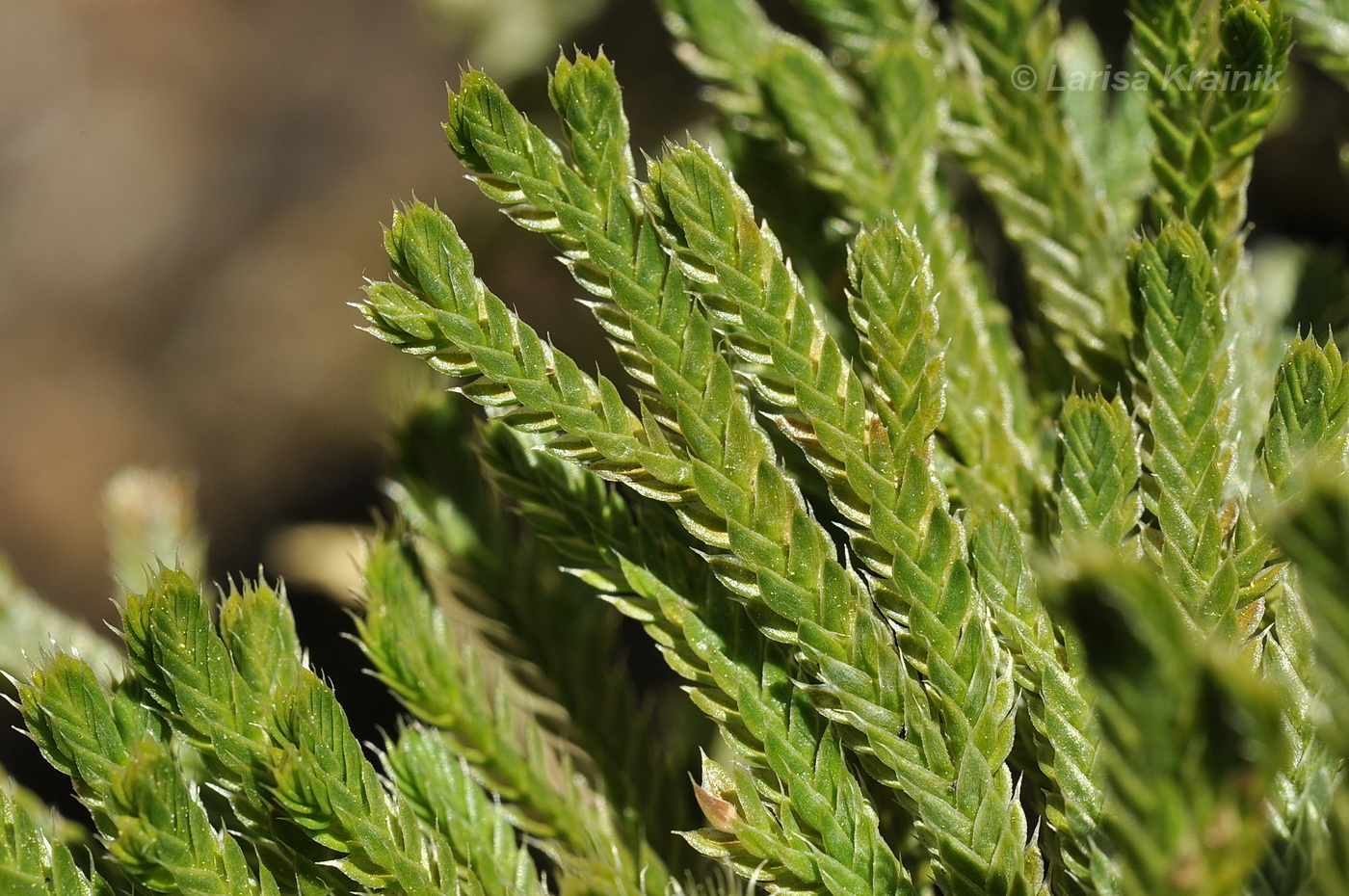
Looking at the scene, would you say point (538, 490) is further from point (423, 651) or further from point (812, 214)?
point (812, 214)

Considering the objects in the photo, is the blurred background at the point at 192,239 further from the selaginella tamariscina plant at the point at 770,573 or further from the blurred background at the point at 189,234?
the selaginella tamariscina plant at the point at 770,573

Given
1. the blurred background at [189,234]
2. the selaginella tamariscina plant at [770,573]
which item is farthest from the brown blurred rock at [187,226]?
the selaginella tamariscina plant at [770,573]

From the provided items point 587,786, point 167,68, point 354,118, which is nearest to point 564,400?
point 587,786

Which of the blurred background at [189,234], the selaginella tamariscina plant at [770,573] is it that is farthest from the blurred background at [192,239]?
the selaginella tamariscina plant at [770,573]

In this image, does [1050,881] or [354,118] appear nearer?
[1050,881]

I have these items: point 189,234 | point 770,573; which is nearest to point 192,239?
point 189,234

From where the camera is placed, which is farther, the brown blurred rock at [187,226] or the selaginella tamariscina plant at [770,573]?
the brown blurred rock at [187,226]

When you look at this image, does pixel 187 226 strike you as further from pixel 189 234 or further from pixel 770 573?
pixel 770 573

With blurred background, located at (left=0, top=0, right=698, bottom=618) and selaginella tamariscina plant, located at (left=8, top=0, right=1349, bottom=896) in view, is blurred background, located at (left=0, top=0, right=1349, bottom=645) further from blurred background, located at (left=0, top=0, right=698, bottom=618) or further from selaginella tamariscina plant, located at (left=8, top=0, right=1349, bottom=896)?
selaginella tamariscina plant, located at (left=8, top=0, right=1349, bottom=896)
